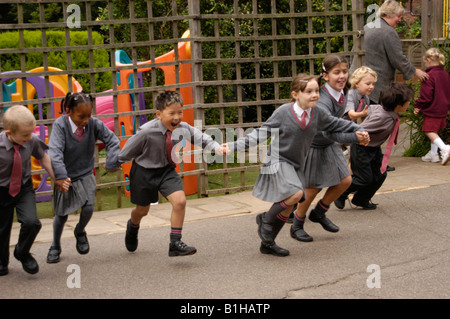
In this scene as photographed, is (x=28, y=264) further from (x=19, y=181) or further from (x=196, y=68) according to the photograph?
(x=196, y=68)

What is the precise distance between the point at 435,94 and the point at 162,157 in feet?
16.1

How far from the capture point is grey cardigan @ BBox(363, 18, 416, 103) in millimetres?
8188

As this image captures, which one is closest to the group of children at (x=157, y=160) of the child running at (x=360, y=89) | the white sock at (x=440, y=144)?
the child running at (x=360, y=89)

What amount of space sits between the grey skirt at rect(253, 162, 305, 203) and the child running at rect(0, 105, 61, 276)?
173 centimetres

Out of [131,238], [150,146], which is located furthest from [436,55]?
[131,238]

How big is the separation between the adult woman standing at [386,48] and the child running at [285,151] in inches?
121

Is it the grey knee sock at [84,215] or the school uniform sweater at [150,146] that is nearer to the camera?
the school uniform sweater at [150,146]

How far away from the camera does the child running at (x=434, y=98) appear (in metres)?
8.84

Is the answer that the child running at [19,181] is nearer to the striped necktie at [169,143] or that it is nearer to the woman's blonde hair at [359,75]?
the striped necktie at [169,143]

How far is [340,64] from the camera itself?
5.89 m

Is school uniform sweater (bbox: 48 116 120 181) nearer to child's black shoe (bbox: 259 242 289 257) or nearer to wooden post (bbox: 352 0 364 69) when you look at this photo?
child's black shoe (bbox: 259 242 289 257)

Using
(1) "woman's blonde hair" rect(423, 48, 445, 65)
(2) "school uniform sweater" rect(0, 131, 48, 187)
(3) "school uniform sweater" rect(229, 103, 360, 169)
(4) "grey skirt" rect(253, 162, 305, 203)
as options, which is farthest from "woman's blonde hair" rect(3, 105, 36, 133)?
(1) "woman's blonde hair" rect(423, 48, 445, 65)

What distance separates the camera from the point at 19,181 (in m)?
4.91
